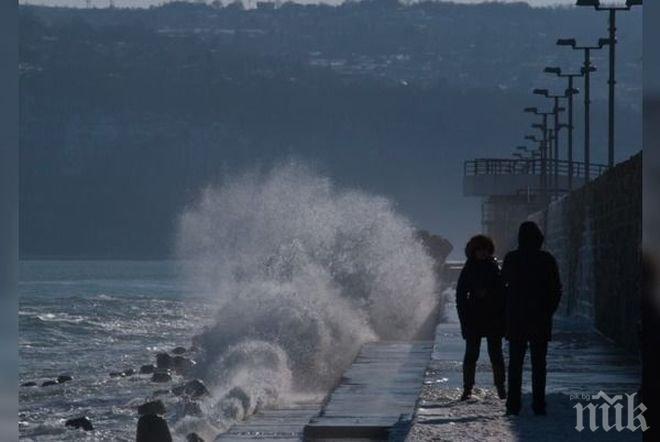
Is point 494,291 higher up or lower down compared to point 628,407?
higher up

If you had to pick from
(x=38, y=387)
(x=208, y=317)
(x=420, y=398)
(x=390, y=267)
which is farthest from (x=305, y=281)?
(x=420, y=398)

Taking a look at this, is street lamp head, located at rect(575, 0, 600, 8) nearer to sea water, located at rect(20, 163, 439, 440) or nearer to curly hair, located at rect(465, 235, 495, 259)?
sea water, located at rect(20, 163, 439, 440)

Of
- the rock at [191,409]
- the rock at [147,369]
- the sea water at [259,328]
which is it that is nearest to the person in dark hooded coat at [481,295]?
the sea water at [259,328]

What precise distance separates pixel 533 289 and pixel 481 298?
95cm

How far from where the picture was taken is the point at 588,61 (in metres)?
41.6

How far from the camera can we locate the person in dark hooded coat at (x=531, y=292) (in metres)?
10.1

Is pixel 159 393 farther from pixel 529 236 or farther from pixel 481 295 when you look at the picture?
pixel 529 236

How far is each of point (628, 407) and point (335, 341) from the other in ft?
71.1

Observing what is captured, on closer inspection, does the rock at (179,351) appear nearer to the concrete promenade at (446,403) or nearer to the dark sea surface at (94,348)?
the dark sea surface at (94,348)

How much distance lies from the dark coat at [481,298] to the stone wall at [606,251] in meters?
1.62

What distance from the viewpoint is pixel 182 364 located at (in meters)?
37.0

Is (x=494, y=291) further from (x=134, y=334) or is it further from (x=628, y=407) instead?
(x=134, y=334)

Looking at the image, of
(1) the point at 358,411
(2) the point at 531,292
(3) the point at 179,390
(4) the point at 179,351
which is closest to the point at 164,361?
(4) the point at 179,351

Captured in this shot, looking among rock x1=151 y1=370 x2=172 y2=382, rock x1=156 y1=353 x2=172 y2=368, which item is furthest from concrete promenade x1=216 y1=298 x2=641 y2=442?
rock x1=156 y1=353 x2=172 y2=368
